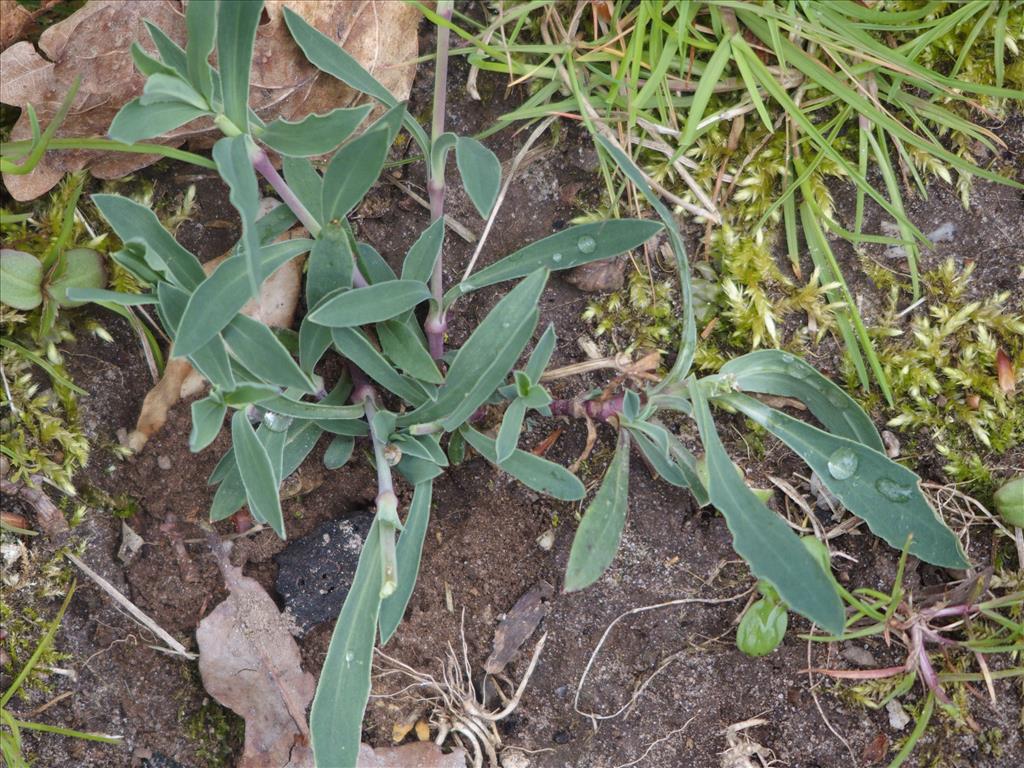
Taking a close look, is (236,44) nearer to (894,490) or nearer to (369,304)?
(369,304)

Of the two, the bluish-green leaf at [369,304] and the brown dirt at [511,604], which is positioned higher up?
the bluish-green leaf at [369,304]

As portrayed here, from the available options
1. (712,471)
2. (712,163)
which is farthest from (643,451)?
(712,163)

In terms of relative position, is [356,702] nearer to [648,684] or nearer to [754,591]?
[648,684]

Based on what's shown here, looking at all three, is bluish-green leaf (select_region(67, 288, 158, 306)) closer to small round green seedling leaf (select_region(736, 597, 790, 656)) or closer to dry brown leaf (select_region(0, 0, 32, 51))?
dry brown leaf (select_region(0, 0, 32, 51))

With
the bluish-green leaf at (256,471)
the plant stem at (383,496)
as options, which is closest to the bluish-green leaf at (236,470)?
the plant stem at (383,496)

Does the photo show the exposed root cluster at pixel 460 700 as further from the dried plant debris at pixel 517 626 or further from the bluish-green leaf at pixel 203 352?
the bluish-green leaf at pixel 203 352
